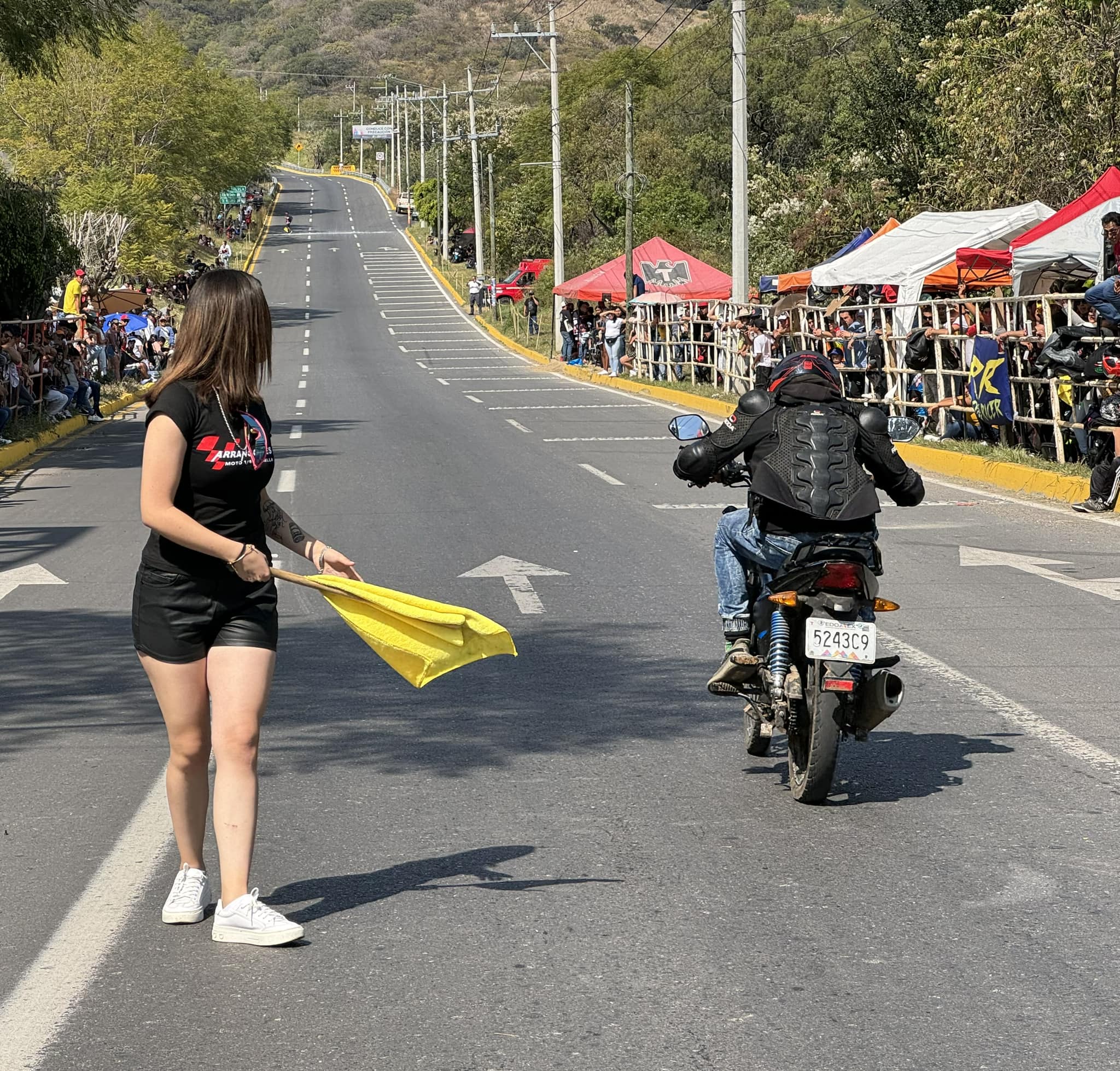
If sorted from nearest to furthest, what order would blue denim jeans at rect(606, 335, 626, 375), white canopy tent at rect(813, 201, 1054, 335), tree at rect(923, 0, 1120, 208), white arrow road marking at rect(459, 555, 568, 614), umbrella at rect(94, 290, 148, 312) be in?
white arrow road marking at rect(459, 555, 568, 614)
white canopy tent at rect(813, 201, 1054, 335)
tree at rect(923, 0, 1120, 208)
blue denim jeans at rect(606, 335, 626, 375)
umbrella at rect(94, 290, 148, 312)

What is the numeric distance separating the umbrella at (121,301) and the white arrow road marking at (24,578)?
2925 centimetres

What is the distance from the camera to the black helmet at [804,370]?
245 inches

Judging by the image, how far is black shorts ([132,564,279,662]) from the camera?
441cm

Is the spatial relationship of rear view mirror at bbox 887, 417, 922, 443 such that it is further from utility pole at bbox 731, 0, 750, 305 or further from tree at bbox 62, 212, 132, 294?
tree at bbox 62, 212, 132, 294

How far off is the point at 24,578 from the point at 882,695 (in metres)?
7.57

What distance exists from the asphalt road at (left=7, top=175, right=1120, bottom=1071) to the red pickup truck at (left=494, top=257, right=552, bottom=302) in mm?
57822

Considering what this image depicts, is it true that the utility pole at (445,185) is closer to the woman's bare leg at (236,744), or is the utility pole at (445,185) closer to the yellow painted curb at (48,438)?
the yellow painted curb at (48,438)

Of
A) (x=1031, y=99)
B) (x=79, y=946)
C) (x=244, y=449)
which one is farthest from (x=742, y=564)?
(x=1031, y=99)

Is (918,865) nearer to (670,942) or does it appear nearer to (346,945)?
(670,942)

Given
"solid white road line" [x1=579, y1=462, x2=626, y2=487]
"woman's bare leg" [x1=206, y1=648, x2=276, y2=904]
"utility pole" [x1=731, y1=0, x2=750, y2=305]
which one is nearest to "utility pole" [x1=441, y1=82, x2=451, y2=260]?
"utility pole" [x1=731, y1=0, x2=750, y2=305]

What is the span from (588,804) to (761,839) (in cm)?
69

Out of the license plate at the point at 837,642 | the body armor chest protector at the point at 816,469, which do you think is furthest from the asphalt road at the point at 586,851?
the body armor chest protector at the point at 816,469

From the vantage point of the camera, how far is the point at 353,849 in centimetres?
532

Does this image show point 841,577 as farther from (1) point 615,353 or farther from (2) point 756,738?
(1) point 615,353
